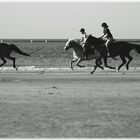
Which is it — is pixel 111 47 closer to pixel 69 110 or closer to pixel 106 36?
pixel 106 36

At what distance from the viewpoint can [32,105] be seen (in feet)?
38.1

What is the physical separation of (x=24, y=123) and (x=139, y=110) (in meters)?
2.48

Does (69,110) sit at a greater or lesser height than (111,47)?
lesser

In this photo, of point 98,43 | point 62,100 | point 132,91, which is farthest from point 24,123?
point 98,43

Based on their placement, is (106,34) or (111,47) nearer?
(106,34)

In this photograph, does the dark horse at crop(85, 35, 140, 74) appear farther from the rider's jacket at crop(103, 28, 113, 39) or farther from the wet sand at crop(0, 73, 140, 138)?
the wet sand at crop(0, 73, 140, 138)

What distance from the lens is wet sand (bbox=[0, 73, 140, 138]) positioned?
873 cm

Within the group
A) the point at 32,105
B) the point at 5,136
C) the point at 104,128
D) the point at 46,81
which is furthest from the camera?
the point at 46,81

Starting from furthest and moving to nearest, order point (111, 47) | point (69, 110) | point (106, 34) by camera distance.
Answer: point (111, 47), point (106, 34), point (69, 110)

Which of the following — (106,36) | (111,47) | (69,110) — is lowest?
(69,110)

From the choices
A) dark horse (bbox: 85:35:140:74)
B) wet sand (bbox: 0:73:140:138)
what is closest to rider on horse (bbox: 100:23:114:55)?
dark horse (bbox: 85:35:140:74)

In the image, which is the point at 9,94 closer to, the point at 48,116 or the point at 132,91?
the point at 132,91

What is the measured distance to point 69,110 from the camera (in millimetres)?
10828

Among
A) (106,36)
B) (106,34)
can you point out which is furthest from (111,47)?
(106,34)
